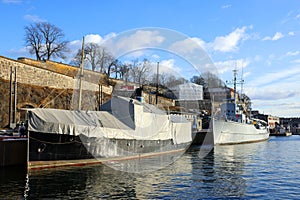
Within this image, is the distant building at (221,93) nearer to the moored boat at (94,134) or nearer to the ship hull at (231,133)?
the ship hull at (231,133)

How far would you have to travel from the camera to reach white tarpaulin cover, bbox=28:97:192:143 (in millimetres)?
21625

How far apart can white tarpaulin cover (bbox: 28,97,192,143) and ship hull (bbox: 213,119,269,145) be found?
20.9m

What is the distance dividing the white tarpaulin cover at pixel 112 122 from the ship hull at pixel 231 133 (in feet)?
68.5

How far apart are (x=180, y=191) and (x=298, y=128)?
17711cm

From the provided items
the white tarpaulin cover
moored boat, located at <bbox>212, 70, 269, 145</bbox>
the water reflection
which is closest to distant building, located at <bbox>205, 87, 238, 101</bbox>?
moored boat, located at <bbox>212, 70, 269, 145</bbox>

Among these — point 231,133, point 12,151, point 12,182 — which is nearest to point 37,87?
point 12,151

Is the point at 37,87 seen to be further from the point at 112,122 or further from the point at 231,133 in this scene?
the point at 231,133

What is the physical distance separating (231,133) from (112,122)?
36115mm

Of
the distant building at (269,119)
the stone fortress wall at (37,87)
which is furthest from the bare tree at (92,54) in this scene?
the distant building at (269,119)

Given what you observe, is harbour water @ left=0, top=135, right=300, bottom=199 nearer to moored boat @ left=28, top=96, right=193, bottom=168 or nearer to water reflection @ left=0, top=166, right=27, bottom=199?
water reflection @ left=0, top=166, right=27, bottom=199

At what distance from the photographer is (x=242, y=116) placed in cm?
6762

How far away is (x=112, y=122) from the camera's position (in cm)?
2536

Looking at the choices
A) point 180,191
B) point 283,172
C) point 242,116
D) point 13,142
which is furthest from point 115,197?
Result: point 242,116

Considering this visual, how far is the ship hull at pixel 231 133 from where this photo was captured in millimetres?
53250
